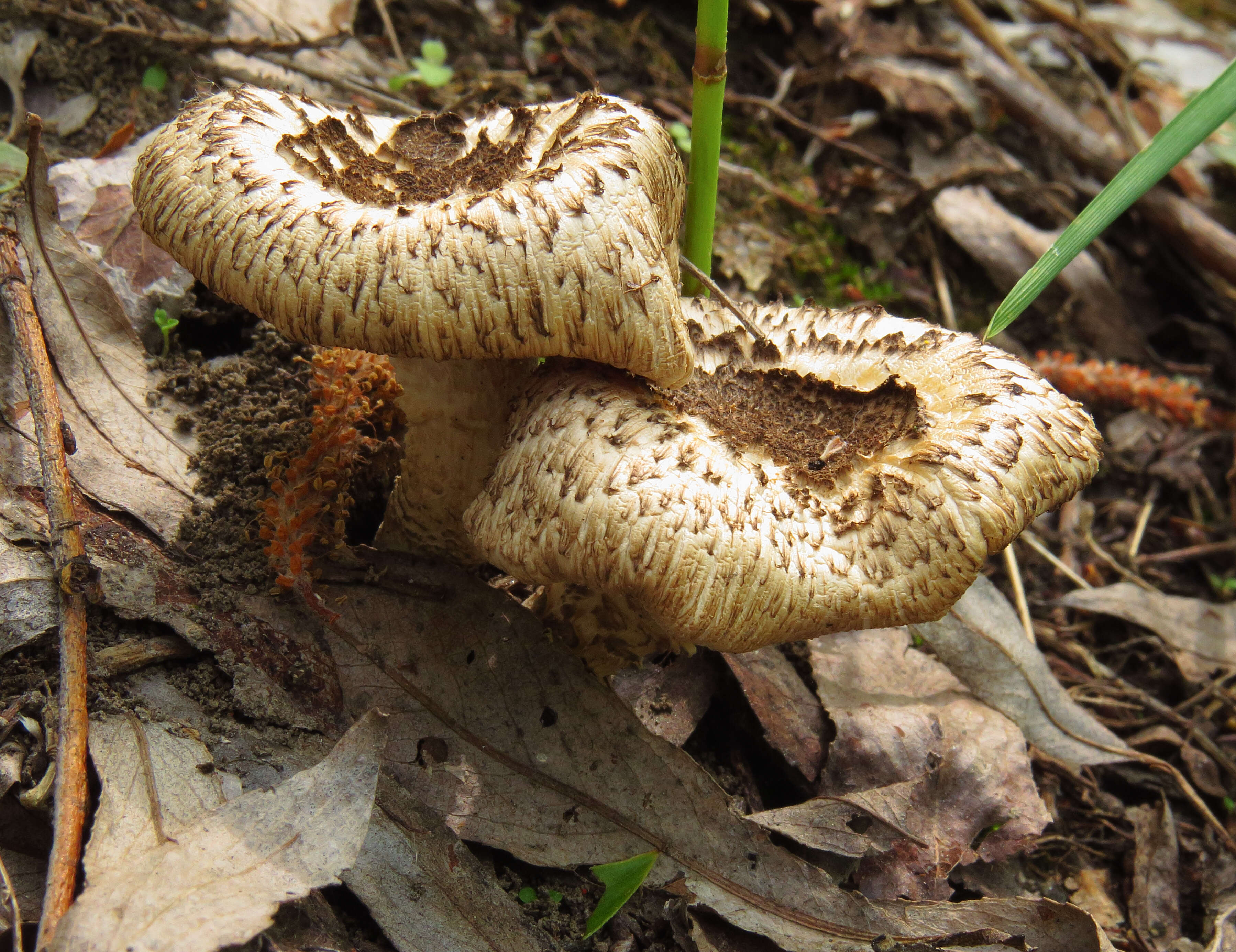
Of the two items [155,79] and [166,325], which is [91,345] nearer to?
[166,325]

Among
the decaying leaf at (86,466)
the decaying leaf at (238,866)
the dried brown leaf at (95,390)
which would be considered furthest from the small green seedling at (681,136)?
the decaying leaf at (238,866)

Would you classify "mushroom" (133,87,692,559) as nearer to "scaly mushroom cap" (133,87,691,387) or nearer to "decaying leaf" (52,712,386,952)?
"scaly mushroom cap" (133,87,691,387)

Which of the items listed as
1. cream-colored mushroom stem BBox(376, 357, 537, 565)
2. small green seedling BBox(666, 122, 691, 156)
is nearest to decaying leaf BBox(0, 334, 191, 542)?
cream-colored mushroom stem BBox(376, 357, 537, 565)

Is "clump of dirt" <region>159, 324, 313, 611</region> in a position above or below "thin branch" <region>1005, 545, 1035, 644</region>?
above

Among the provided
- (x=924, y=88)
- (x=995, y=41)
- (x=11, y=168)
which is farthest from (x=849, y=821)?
(x=995, y=41)

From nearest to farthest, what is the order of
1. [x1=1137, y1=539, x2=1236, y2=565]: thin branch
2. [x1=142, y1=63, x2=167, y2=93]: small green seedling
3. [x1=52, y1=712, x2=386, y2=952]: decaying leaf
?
[x1=52, y1=712, x2=386, y2=952]: decaying leaf → [x1=142, y1=63, x2=167, y2=93]: small green seedling → [x1=1137, y1=539, x2=1236, y2=565]: thin branch
